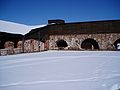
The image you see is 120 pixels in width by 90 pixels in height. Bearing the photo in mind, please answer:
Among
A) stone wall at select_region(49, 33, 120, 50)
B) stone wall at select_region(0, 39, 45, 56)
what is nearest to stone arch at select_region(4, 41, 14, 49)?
stone wall at select_region(0, 39, 45, 56)

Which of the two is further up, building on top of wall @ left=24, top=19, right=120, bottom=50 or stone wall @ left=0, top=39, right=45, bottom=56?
building on top of wall @ left=24, top=19, right=120, bottom=50

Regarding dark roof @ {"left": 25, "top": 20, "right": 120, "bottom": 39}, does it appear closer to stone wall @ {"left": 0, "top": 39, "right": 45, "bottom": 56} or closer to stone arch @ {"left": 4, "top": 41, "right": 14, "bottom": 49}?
stone wall @ {"left": 0, "top": 39, "right": 45, "bottom": 56}

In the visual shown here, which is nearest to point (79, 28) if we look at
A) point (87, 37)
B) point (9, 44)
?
point (87, 37)

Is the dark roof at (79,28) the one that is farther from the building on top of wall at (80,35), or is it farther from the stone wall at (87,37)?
the stone wall at (87,37)

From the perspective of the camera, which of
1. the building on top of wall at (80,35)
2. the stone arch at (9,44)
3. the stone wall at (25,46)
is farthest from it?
the building on top of wall at (80,35)

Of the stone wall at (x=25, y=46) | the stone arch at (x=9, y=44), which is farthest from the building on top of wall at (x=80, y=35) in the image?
the stone arch at (x=9, y=44)

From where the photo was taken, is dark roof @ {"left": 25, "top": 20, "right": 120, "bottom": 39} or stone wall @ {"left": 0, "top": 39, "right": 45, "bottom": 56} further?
dark roof @ {"left": 25, "top": 20, "right": 120, "bottom": 39}

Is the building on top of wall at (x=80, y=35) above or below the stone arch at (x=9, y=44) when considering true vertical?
above

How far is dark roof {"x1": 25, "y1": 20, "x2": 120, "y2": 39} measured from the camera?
20208 millimetres

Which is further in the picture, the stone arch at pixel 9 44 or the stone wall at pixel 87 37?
the stone wall at pixel 87 37

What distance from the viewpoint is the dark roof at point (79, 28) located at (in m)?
20.2

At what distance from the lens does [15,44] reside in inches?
861

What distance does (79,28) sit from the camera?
21766 mm

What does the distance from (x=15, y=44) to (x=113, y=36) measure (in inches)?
499
